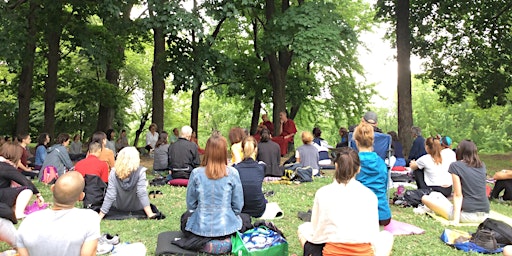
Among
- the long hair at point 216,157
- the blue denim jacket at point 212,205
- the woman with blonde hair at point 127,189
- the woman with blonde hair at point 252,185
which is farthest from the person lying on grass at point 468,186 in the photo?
the woman with blonde hair at point 127,189

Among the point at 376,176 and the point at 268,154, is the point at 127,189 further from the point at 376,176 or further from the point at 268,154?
the point at 268,154

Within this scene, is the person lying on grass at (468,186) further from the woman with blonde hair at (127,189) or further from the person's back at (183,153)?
the person's back at (183,153)

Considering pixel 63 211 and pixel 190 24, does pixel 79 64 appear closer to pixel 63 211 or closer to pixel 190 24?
pixel 190 24

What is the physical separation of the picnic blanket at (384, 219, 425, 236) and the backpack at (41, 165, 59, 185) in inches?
284

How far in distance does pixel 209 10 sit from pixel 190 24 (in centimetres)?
77

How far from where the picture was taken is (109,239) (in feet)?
17.9

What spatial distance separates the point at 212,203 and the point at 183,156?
→ 16.3ft

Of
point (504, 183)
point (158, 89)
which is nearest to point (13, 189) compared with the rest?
point (504, 183)

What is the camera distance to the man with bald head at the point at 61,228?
3.19 metres

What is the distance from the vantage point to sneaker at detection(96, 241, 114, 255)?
514 cm

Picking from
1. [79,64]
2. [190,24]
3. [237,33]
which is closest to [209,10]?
[190,24]

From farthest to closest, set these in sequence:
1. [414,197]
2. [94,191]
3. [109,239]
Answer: [414,197]
[94,191]
[109,239]

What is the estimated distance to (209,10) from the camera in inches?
483

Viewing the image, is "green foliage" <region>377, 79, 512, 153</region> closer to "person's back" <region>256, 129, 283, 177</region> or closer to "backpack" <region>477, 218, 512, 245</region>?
"person's back" <region>256, 129, 283, 177</region>
